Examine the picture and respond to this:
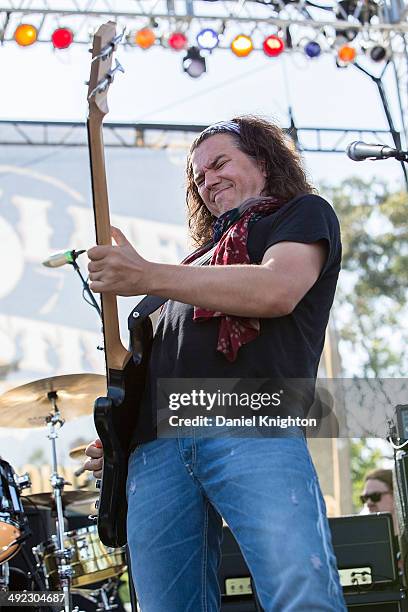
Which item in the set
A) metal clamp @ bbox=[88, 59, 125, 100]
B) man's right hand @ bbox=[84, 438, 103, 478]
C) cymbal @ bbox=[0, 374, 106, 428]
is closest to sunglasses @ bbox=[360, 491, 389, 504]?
cymbal @ bbox=[0, 374, 106, 428]

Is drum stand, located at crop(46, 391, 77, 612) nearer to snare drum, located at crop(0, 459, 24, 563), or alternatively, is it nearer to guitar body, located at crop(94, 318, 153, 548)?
snare drum, located at crop(0, 459, 24, 563)

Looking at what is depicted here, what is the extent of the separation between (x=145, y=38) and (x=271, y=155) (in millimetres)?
4169

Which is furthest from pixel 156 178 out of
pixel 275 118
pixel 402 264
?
pixel 402 264

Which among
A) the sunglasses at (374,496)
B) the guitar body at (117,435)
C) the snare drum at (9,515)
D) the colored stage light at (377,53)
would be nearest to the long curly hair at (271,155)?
the guitar body at (117,435)

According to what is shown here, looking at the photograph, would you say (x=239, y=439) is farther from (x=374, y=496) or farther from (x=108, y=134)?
(x=108, y=134)

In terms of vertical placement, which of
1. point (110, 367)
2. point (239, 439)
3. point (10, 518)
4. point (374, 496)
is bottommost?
point (374, 496)

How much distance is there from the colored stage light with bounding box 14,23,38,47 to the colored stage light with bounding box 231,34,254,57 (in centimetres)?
143

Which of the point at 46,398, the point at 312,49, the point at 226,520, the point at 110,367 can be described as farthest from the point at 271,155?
the point at 312,49

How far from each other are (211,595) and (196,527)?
168mm

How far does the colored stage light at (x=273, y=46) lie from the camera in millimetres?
6406

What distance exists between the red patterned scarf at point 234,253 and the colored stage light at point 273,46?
4461 mm

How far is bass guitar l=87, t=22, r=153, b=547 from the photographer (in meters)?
2.08

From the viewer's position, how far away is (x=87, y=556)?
477 cm

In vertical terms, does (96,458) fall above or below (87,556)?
above
